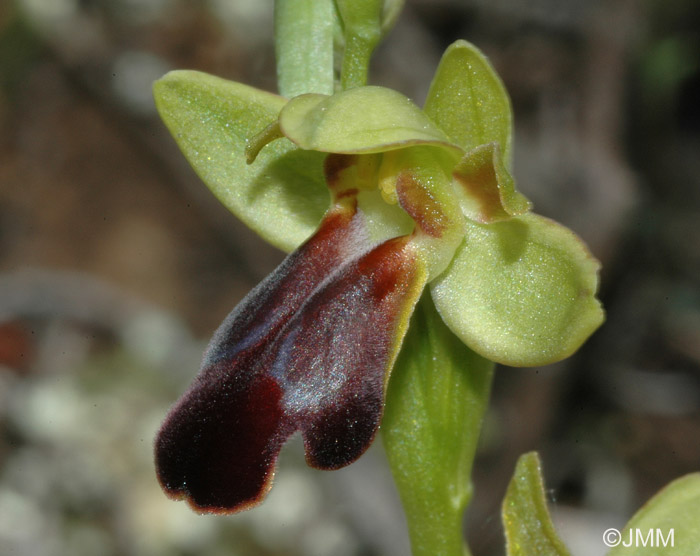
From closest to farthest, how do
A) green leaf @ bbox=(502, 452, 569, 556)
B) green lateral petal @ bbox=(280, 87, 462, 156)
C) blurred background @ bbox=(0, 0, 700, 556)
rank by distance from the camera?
green lateral petal @ bbox=(280, 87, 462, 156) < green leaf @ bbox=(502, 452, 569, 556) < blurred background @ bbox=(0, 0, 700, 556)

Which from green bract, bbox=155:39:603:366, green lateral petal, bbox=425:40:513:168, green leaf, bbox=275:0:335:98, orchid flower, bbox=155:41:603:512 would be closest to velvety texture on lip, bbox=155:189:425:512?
orchid flower, bbox=155:41:603:512

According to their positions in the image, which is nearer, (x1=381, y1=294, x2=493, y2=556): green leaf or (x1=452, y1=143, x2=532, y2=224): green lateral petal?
(x1=452, y1=143, x2=532, y2=224): green lateral petal

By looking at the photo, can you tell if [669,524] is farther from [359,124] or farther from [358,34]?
[358,34]

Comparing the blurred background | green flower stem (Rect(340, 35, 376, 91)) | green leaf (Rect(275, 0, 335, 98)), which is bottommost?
green flower stem (Rect(340, 35, 376, 91))

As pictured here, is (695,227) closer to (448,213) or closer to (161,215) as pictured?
(161,215)

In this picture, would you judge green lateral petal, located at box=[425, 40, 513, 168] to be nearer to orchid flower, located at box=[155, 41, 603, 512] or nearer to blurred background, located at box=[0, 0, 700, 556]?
orchid flower, located at box=[155, 41, 603, 512]

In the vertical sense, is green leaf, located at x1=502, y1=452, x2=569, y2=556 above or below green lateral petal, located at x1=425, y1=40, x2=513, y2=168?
below

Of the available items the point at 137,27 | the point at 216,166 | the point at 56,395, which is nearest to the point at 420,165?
the point at 216,166

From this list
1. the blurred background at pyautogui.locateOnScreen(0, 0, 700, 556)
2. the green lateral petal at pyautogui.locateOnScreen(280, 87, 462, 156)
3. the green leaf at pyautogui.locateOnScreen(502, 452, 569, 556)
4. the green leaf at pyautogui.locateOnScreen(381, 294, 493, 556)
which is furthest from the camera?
the blurred background at pyautogui.locateOnScreen(0, 0, 700, 556)

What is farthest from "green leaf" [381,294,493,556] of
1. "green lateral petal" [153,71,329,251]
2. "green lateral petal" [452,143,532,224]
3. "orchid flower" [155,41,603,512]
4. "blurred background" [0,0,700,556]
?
"blurred background" [0,0,700,556]
